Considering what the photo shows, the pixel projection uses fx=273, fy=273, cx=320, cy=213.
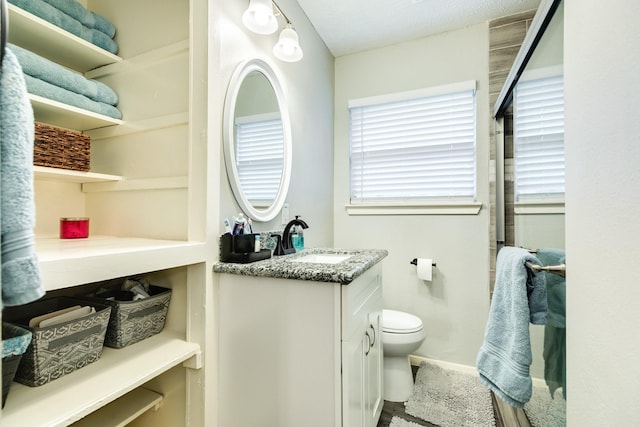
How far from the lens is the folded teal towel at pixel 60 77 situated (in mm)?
1004

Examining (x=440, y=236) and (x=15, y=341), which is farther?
(x=440, y=236)

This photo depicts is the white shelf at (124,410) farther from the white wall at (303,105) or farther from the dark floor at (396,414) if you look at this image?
the dark floor at (396,414)

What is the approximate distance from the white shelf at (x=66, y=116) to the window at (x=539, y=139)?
1.81 m

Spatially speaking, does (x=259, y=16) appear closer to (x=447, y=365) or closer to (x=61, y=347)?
(x=61, y=347)

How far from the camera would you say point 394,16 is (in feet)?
6.34

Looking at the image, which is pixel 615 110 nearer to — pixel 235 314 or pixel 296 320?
pixel 296 320

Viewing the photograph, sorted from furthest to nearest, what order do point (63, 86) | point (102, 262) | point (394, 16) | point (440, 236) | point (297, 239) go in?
point (440, 236)
point (394, 16)
point (297, 239)
point (63, 86)
point (102, 262)

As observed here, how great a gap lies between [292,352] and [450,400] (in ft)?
4.16

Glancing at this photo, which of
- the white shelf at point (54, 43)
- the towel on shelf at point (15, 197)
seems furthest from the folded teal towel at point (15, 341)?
the white shelf at point (54, 43)

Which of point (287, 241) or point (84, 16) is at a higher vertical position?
point (84, 16)

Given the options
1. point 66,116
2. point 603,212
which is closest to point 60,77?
point 66,116

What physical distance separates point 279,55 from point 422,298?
1932mm

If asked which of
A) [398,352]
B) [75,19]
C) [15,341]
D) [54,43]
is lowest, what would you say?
[398,352]

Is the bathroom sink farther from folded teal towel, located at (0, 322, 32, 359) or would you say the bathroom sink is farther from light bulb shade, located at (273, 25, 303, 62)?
light bulb shade, located at (273, 25, 303, 62)
